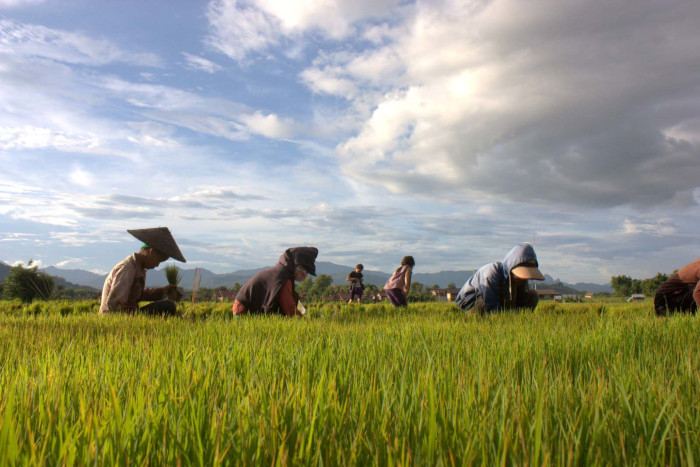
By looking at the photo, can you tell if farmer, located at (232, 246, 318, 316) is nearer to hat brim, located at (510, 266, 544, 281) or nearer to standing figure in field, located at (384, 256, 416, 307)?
hat brim, located at (510, 266, 544, 281)

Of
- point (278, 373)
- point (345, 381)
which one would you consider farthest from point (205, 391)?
point (345, 381)

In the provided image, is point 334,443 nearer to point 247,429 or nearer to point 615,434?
point 247,429

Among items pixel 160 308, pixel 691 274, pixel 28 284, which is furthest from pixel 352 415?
pixel 28 284

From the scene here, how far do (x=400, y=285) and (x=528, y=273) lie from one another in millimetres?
4410

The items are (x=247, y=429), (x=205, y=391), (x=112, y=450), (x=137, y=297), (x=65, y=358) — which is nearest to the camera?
(x=112, y=450)

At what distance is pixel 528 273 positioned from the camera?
17.8ft

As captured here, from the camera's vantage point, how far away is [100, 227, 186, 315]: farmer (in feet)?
17.6

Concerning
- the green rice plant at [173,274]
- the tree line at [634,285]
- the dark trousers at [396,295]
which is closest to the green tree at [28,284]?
the green rice plant at [173,274]

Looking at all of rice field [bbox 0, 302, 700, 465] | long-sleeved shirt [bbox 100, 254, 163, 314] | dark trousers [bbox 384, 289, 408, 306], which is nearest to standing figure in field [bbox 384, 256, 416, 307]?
dark trousers [bbox 384, 289, 408, 306]

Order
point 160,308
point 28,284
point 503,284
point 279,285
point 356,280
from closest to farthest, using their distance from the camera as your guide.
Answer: point 279,285 → point 160,308 → point 503,284 → point 356,280 → point 28,284

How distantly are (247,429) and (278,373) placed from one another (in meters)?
0.82

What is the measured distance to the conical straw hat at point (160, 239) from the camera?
18.0 ft

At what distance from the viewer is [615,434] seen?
1.31 m

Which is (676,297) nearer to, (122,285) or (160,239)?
(160,239)
